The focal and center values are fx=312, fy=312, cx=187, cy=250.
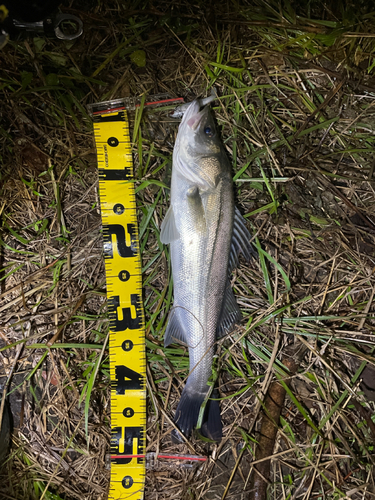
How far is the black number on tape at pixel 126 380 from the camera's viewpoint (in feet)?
8.85

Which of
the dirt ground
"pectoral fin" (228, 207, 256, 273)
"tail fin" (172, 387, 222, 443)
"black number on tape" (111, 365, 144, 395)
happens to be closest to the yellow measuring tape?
"black number on tape" (111, 365, 144, 395)

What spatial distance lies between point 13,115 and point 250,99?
2.12 m

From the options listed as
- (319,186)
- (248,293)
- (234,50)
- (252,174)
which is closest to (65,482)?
(248,293)

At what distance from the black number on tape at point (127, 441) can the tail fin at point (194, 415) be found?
11.7 inches

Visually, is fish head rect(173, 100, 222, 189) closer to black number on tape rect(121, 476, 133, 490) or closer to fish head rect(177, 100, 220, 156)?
fish head rect(177, 100, 220, 156)

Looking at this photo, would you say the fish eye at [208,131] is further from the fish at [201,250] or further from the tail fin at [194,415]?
the tail fin at [194,415]

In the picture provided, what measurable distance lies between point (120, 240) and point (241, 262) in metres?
1.10

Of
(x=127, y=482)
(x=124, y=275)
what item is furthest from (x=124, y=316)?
(x=127, y=482)

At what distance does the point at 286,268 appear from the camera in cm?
288

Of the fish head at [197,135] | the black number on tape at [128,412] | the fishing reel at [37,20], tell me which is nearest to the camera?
the fishing reel at [37,20]

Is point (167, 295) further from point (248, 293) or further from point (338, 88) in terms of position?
point (338, 88)

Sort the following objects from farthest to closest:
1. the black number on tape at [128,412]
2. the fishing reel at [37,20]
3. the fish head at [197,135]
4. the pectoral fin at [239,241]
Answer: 1. the black number on tape at [128,412]
2. the pectoral fin at [239,241]
3. the fish head at [197,135]
4. the fishing reel at [37,20]

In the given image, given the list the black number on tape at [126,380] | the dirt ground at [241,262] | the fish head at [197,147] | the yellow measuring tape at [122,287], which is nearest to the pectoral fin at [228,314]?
the dirt ground at [241,262]

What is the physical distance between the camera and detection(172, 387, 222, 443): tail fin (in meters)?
2.62
